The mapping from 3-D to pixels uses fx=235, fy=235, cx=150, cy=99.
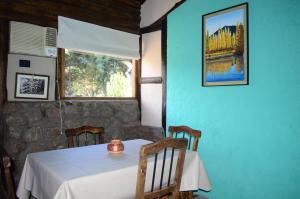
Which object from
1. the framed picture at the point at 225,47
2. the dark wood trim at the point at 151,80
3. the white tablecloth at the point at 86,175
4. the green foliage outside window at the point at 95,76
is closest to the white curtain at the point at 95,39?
the green foliage outside window at the point at 95,76

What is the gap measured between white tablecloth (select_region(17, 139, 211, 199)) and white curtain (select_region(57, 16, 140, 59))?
1653 millimetres

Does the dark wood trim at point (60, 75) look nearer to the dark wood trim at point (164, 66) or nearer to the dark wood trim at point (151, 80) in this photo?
the dark wood trim at point (151, 80)

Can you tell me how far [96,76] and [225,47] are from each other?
6.22ft

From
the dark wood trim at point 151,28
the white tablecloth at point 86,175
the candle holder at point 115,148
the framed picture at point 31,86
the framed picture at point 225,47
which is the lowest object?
the white tablecloth at point 86,175

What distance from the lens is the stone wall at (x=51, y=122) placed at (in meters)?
2.62

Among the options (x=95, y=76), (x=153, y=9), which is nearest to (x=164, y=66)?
(x=153, y=9)

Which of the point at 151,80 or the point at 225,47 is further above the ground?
the point at 225,47

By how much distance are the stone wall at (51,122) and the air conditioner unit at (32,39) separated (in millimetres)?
614

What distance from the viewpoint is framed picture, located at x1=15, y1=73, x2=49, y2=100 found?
271 centimetres

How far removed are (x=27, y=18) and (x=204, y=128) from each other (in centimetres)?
251

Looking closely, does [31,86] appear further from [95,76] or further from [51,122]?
[95,76]

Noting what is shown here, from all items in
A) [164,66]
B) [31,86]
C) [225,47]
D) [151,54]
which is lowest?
[31,86]

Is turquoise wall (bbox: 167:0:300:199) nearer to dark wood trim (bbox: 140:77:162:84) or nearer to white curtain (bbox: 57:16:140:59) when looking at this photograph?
dark wood trim (bbox: 140:77:162:84)

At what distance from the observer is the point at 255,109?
2486 mm
